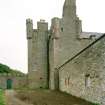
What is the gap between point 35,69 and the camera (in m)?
49.2

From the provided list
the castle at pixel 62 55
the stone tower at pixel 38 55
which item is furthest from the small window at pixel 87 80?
the stone tower at pixel 38 55

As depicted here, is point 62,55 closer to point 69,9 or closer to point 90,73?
point 69,9

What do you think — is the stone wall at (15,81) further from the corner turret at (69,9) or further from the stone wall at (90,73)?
the stone wall at (90,73)

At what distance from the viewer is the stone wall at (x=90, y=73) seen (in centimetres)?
2011

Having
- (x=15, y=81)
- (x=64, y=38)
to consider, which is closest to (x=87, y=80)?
(x=64, y=38)

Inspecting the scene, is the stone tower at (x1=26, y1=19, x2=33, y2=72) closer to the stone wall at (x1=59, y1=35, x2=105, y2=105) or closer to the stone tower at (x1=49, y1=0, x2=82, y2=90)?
the stone tower at (x1=49, y1=0, x2=82, y2=90)

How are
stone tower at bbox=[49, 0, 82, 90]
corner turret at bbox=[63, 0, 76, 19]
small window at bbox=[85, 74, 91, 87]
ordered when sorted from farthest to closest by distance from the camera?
1. corner turret at bbox=[63, 0, 76, 19]
2. stone tower at bbox=[49, 0, 82, 90]
3. small window at bbox=[85, 74, 91, 87]

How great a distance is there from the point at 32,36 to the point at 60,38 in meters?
7.14

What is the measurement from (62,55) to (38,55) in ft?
22.6

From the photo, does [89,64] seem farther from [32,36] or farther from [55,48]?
[32,36]

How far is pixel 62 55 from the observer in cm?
4397

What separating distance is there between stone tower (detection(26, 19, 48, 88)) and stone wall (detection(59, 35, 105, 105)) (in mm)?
17951

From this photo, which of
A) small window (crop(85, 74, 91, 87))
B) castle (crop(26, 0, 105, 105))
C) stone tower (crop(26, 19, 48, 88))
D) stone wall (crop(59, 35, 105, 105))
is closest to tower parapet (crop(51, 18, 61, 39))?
castle (crop(26, 0, 105, 105))

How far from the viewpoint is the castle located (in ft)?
87.8
